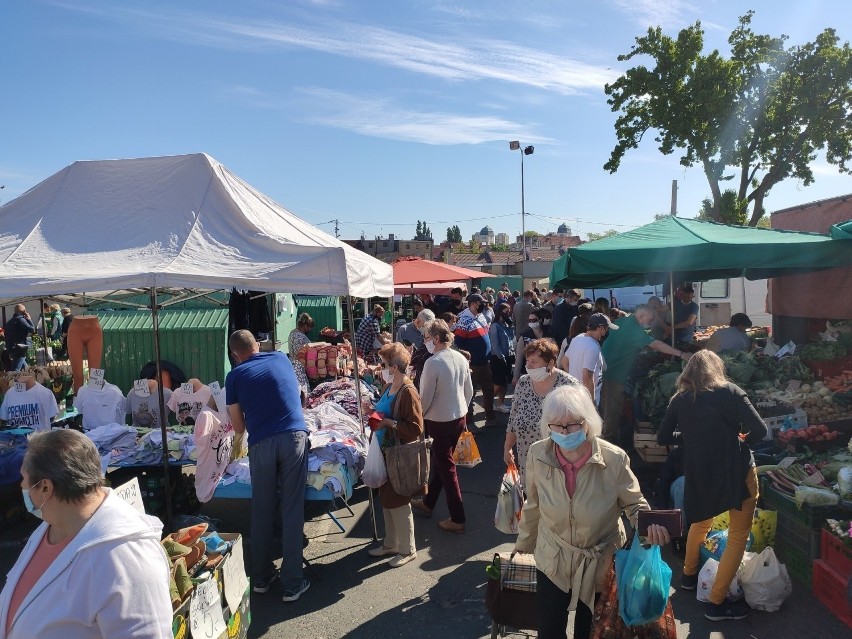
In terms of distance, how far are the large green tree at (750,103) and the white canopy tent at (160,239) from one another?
17066mm

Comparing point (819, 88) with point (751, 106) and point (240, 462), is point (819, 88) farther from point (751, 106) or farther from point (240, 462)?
point (240, 462)

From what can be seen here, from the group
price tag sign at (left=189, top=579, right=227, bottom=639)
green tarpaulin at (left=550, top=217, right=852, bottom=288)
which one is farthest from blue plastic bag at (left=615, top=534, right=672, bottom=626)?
green tarpaulin at (left=550, top=217, right=852, bottom=288)

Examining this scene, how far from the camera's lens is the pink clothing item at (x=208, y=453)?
4.90 metres

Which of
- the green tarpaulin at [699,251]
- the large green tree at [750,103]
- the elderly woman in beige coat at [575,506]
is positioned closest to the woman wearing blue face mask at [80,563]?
the elderly woman in beige coat at [575,506]

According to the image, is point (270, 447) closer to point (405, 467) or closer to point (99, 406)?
point (405, 467)

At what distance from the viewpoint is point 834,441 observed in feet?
19.6

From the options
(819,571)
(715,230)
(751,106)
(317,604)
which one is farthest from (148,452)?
(751,106)

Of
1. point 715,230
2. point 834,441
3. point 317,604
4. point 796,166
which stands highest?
point 796,166

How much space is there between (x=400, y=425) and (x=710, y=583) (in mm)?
2451

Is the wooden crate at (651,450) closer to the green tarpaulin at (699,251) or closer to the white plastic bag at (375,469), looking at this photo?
the green tarpaulin at (699,251)

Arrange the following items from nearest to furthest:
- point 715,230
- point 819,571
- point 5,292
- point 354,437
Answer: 1. point 819,571
2. point 5,292
3. point 354,437
4. point 715,230

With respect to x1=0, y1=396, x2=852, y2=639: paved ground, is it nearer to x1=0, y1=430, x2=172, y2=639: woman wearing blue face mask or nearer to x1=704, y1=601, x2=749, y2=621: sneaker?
x1=704, y1=601, x2=749, y2=621: sneaker

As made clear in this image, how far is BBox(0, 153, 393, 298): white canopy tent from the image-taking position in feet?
16.3

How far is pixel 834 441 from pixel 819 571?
2.13 meters
